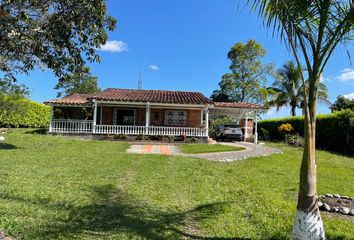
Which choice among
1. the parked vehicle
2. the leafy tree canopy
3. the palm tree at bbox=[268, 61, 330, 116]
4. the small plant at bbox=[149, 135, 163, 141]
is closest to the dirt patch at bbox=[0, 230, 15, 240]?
the small plant at bbox=[149, 135, 163, 141]

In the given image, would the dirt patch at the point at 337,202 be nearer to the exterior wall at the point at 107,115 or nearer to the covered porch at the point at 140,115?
the covered porch at the point at 140,115

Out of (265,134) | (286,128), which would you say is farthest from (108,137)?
(265,134)

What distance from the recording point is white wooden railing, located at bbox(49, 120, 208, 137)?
2383 cm

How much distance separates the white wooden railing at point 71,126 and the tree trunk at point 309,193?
21.5 meters

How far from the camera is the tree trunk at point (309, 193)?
4.23m

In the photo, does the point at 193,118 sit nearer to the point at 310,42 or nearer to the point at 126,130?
the point at 126,130

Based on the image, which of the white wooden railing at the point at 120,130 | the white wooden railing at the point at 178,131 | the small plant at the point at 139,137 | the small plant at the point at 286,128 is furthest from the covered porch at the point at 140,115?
the small plant at the point at 286,128

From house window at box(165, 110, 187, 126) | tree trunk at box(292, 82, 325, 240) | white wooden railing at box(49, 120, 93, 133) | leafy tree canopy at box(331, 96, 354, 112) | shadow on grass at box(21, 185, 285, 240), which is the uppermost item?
leafy tree canopy at box(331, 96, 354, 112)

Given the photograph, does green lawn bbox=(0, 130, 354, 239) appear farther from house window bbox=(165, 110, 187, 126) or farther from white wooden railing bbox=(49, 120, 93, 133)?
house window bbox=(165, 110, 187, 126)

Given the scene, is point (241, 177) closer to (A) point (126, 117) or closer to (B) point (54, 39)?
(B) point (54, 39)

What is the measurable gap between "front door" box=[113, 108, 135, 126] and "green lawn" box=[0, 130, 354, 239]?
13893 millimetres

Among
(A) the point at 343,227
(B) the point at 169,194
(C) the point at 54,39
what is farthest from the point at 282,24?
(B) the point at 169,194

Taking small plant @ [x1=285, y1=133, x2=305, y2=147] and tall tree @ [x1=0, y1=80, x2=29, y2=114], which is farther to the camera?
small plant @ [x1=285, y1=133, x2=305, y2=147]

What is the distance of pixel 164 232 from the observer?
511cm
